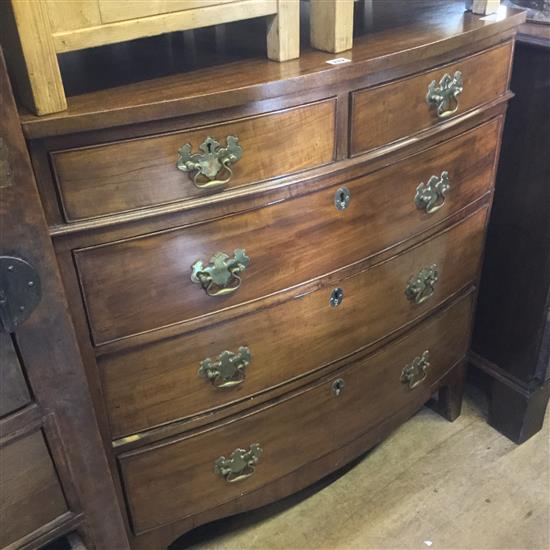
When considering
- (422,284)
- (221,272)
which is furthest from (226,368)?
(422,284)

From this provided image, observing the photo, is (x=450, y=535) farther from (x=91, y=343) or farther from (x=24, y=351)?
(x=24, y=351)

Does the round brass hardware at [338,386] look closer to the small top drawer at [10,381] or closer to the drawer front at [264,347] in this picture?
the drawer front at [264,347]

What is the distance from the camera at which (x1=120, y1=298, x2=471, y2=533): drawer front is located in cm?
110

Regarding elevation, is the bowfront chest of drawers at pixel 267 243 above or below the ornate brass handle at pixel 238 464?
above

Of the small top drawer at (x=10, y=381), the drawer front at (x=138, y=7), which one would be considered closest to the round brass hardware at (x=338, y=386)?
the small top drawer at (x=10, y=381)

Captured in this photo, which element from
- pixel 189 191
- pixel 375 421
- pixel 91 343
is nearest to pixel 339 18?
pixel 189 191

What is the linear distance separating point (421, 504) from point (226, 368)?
0.68 metres

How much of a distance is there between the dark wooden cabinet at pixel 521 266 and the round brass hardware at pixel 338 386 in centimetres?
50

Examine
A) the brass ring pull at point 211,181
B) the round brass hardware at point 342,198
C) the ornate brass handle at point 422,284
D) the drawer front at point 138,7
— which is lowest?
the ornate brass handle at point 422,284

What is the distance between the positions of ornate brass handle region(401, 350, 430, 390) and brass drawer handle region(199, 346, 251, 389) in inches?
17.2

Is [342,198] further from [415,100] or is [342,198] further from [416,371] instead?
[416,371]

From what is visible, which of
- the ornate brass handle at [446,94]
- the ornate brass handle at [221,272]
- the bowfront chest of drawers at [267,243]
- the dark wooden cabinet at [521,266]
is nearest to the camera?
the bowfront chest of drawers at [267,243]

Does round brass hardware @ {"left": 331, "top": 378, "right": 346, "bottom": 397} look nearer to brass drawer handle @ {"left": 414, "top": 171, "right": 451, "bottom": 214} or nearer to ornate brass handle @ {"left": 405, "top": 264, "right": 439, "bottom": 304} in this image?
ornate brass handle @ {"left": 405, "top": 264, "right": 439, "bottom": 304}

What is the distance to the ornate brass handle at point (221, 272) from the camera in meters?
0.93
